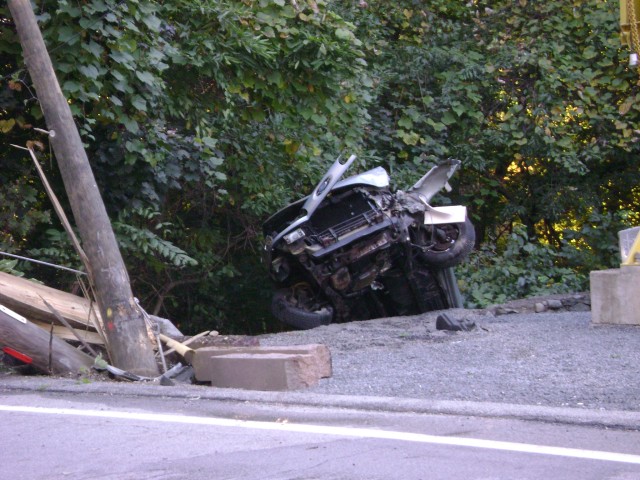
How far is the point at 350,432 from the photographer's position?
546 centimetres

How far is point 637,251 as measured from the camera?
9312 mm

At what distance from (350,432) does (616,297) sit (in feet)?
15.5

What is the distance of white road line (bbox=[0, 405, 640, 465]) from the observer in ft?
15.8

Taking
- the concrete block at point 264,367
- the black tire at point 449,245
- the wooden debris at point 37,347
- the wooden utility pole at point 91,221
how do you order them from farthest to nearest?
1. the black tire at point 449,245
2. the wooden utility pole at point 91,221
3. the wooden debris at point 37,347
4. the concrete block at point 264,367

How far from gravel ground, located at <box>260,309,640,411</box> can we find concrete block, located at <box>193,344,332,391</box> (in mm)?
139

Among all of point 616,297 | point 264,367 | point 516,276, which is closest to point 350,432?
point 264,367

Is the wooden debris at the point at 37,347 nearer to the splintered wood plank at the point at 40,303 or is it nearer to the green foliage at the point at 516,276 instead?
the splintered wood plank at the point at 40,303

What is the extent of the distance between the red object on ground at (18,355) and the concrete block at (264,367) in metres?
1.44

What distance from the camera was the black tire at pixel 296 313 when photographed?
11609mm

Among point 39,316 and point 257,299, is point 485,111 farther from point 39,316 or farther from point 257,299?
point 39,316

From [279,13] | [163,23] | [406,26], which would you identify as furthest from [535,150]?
[163,23]

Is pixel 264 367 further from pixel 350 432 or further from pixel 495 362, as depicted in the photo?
pixel 495 362

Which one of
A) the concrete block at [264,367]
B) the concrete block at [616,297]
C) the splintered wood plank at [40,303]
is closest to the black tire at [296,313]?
the splintered wood plank at [40,303]

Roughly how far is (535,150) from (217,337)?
929 centimetres
